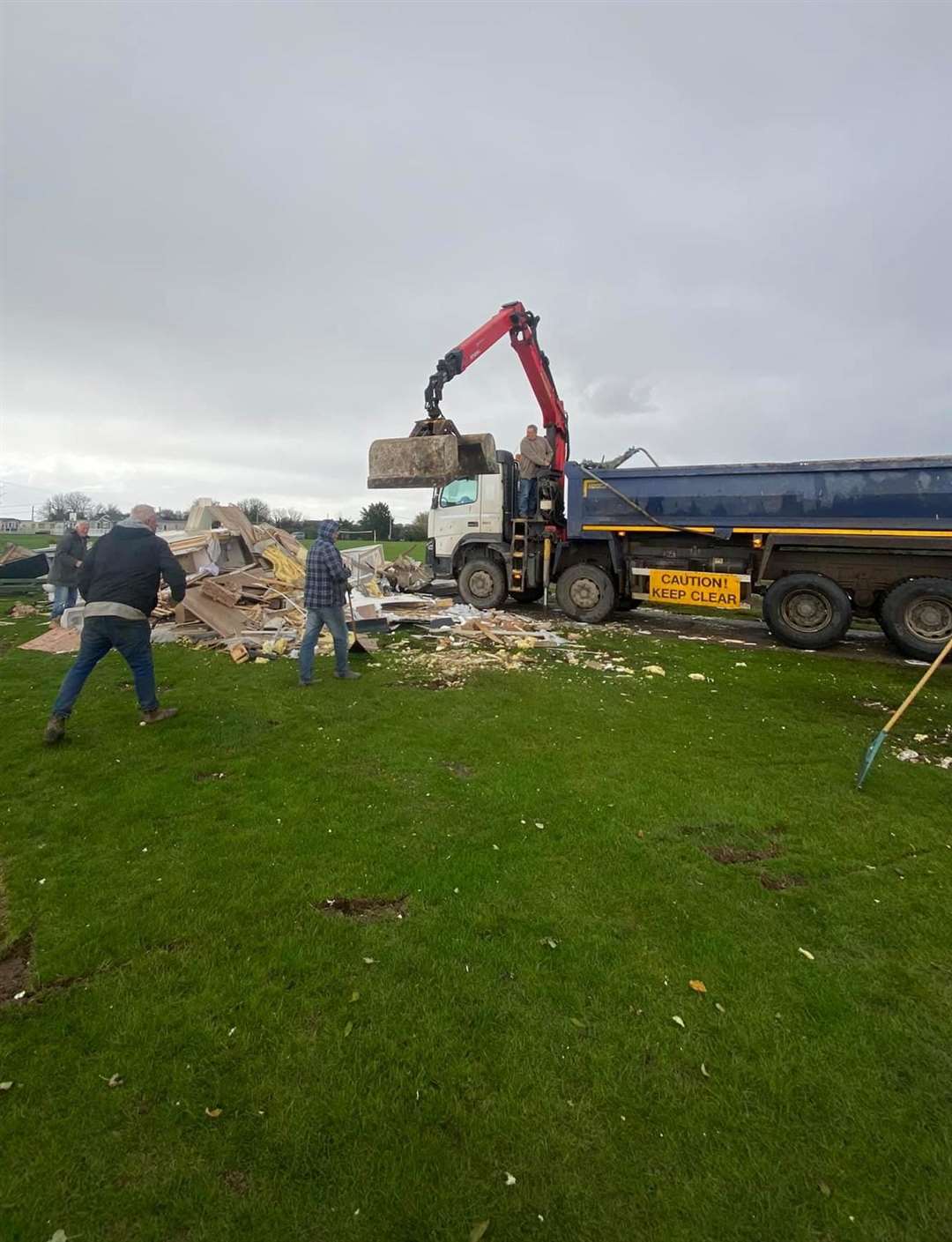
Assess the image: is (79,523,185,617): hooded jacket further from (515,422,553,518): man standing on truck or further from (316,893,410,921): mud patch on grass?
(515,422,553,518): man standing on truck

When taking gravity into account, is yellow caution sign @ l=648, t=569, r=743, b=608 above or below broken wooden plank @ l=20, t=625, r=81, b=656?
above

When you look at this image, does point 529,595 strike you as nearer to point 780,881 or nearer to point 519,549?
point 519,549

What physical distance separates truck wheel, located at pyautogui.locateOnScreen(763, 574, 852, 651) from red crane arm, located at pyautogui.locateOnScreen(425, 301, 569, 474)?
522cm

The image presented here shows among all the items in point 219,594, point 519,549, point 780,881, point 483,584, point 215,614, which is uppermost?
point 519,549

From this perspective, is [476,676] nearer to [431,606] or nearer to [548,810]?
[548,810]

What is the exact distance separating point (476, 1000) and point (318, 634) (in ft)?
16.8

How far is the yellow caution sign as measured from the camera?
988cm

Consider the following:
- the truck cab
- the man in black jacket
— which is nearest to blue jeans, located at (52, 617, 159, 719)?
the man in black jacket

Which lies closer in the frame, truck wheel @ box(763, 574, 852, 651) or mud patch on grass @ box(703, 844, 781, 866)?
mud patch on grass @ box(703, 844, 781, 866)

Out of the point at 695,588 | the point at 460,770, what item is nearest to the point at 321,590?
the point at 460,770

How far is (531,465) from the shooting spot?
470 inches

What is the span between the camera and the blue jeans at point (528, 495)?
12.0 metres

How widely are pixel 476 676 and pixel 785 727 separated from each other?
11.3 feet

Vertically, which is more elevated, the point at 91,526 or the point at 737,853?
the point at 91,526
